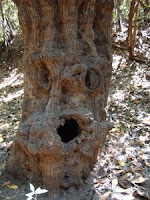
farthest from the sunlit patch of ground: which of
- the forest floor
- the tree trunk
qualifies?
the tree trunk

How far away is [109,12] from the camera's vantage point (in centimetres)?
295

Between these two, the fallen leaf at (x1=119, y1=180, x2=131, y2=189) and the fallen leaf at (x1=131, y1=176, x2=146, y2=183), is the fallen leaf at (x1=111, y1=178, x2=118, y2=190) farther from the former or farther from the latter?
the fallen leaf at (x1=131, y1=176, x2=146, y2=183)

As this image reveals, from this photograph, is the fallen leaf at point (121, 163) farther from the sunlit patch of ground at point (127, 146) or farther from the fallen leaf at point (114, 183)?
the fallen leaf at point (114, 183)

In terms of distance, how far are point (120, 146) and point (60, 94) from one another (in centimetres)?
122

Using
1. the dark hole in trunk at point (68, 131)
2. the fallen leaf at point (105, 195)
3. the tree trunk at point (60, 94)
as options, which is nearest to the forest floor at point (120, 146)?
the fallen leaf at point (105, 195)

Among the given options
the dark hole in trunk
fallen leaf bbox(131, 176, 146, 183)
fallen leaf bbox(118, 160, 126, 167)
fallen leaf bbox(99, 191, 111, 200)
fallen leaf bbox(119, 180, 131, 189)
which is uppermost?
the dark hole in trunk

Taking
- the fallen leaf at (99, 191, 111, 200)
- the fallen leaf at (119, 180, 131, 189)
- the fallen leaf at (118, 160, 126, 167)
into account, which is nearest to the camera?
the fallen leaf at (99, 191, 111, 200)

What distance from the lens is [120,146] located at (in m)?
3.40

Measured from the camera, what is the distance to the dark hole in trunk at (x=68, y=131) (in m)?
2.81

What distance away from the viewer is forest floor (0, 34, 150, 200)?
2574 mm

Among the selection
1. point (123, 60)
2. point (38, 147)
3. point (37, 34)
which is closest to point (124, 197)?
point (38, 147)

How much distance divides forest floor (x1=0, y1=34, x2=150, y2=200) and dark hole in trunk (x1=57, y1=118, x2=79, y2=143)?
1.39 feet

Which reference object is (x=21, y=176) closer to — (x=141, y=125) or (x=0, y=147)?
(x=0, y=147)

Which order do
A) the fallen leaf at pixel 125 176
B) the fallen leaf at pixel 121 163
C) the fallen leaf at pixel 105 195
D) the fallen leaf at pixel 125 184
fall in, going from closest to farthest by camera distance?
the fallen leaf at pixel 105 195 < the fallen leaf at pixel 125 184 < the fallen leaf at pixel 125 176 < the fallen leaf at pixel 121 163
